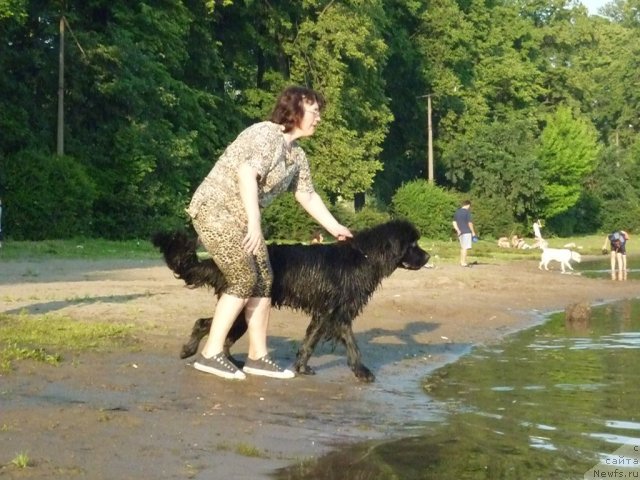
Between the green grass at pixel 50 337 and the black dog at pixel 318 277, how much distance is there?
996 millimetres

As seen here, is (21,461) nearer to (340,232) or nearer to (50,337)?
(340,232)

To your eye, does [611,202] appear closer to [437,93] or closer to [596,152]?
[596,152]

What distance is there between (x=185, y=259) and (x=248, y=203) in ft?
3.84

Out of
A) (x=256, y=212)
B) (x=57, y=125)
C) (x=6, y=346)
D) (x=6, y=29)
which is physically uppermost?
(x=6, y=29)

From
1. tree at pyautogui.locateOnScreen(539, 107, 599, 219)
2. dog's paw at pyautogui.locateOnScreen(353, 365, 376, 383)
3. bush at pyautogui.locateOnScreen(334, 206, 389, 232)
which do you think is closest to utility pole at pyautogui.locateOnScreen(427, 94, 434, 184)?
tree at pyautogui.locateOnScreen(539, 107, 599, 219)

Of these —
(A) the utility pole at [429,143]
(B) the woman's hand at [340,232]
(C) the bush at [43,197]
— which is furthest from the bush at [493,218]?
(B) the woman's hand at [340,232]

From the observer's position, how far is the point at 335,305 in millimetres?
9500

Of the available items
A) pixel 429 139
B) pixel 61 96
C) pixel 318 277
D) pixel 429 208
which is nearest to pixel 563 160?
pixel 429 139

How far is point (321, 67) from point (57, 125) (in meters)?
15.2

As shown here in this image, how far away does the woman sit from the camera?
332 inches

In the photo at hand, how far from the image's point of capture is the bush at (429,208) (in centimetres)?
5791

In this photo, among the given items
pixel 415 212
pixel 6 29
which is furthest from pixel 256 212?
pixel 415 212

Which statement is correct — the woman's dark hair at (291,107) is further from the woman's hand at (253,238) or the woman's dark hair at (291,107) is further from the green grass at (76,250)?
the green grass at (76,250)

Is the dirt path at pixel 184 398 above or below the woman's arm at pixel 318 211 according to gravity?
below
